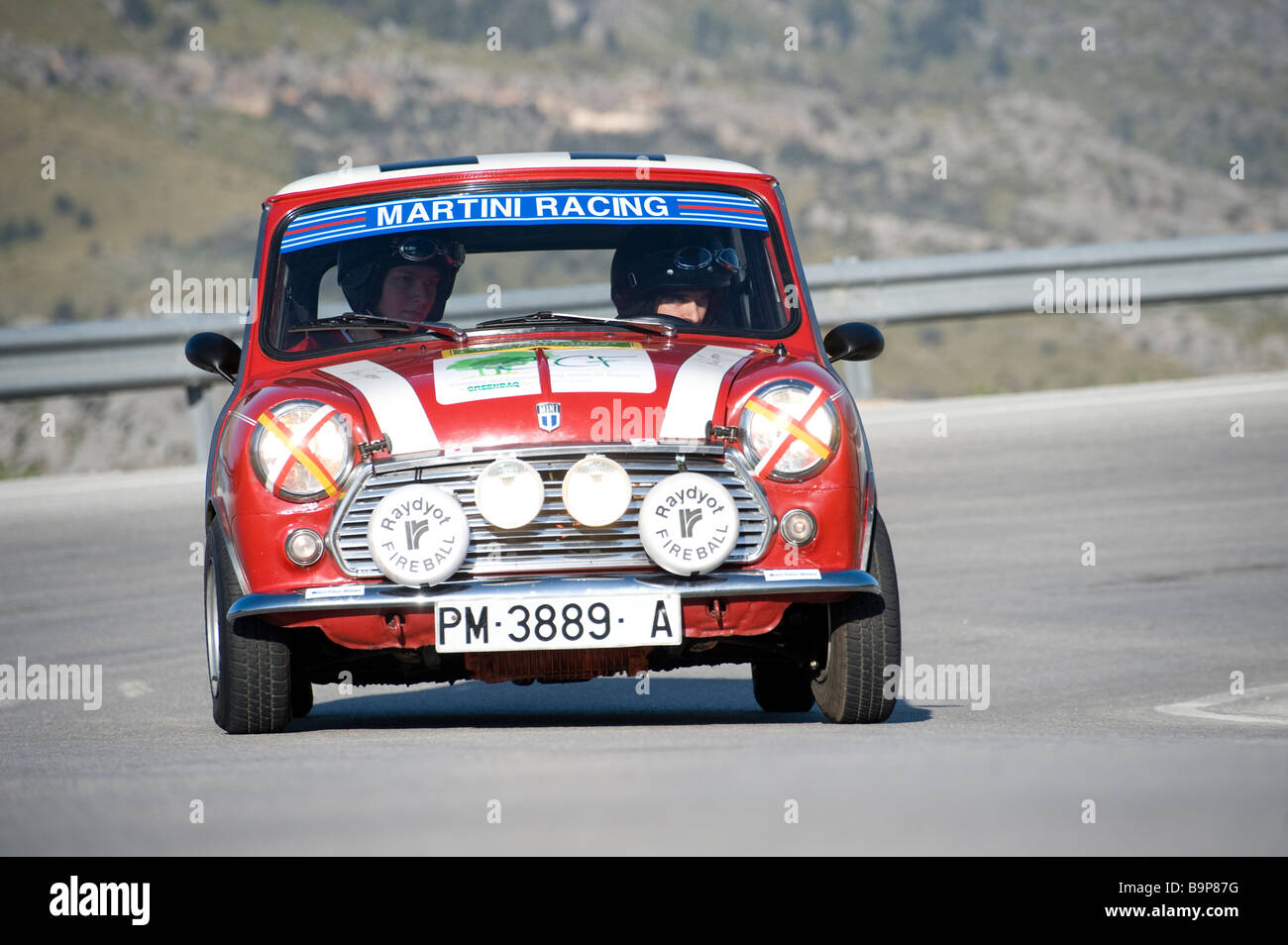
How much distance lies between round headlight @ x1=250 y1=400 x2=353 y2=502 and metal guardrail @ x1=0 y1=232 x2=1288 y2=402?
6.24 m

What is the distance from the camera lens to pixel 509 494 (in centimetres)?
517

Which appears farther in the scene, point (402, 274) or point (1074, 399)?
point (1074, 399)

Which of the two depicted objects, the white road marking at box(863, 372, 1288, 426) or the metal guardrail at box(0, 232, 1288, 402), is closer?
the metal guardrail at box(0, 232, 1288, 402)

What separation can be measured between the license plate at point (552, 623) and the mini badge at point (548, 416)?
1.67 ft

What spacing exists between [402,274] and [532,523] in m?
1.50

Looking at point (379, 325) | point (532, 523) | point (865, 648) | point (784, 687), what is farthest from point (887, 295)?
point (532, 523)

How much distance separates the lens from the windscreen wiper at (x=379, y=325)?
6090 mm

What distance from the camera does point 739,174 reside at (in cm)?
666

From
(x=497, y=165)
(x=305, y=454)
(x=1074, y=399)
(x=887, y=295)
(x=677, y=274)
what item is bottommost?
(x=305, y=454)

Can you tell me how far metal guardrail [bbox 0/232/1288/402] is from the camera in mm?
11820

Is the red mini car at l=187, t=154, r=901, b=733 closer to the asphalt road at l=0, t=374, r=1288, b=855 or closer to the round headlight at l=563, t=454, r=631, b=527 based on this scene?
the round headlight at l=563, t=454, r=631, b=527

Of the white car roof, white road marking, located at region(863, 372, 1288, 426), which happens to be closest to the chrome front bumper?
the white car roof

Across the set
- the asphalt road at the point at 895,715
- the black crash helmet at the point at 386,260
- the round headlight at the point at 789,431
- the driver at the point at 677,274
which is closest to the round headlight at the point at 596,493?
the round headlight at the point at 789,431

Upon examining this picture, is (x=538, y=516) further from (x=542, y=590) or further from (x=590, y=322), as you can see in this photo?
(x=590, y=322)
